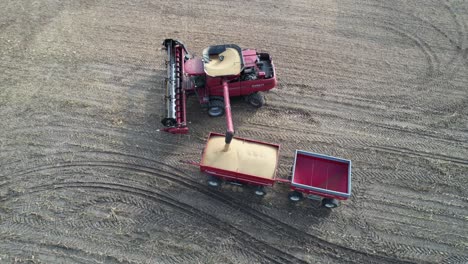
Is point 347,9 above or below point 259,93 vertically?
above

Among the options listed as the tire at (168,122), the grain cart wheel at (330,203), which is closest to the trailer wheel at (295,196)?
the grain cart wheel at (330,203)

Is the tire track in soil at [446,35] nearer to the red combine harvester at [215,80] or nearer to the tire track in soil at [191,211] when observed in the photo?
the red combine harvester at [215,80]

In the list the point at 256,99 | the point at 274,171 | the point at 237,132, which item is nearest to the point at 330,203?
the point at 274,171

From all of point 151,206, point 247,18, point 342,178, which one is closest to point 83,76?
point 151,206

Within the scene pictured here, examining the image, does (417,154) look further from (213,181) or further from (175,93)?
(175,93)

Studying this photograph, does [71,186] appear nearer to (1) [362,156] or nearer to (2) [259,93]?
(2) [259,93]
